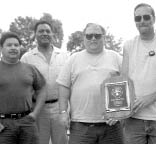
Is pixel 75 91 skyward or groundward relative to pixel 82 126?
skyward

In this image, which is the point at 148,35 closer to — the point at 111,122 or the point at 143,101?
the point at 143,101

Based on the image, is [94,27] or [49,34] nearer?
[94,27]

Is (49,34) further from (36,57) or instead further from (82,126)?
(82,126)

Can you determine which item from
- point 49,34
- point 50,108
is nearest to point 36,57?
point 49,34

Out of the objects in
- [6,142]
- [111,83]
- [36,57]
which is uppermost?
[36,57]

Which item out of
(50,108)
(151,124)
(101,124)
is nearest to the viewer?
(151,124)

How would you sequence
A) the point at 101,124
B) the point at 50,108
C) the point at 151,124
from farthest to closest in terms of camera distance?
the point at 50,108
the point at 101,124
the point at 151,124

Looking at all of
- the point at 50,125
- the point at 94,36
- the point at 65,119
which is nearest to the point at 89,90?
the point at 65,119

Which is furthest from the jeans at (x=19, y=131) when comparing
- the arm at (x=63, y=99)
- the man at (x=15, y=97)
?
the arm at (x=63, y=99)

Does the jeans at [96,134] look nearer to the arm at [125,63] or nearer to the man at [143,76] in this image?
the man at [143,76]

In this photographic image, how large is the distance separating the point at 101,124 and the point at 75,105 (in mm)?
394

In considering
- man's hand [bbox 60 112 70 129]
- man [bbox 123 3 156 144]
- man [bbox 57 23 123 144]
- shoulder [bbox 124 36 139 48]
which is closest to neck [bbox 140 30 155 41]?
man [bbox 123 3 156 144]

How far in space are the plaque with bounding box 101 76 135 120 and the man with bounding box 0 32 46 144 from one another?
1.01 m

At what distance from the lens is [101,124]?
4176 mm
